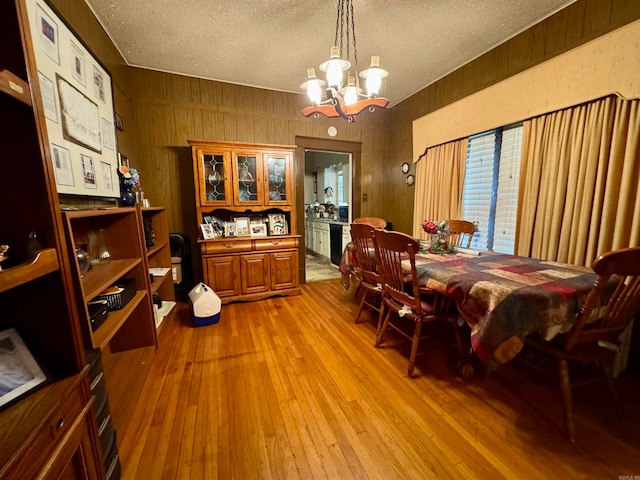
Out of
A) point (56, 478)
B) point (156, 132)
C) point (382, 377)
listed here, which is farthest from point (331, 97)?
point (156, 132)

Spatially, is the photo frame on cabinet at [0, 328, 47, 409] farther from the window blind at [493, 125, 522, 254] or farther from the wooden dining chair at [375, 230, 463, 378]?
the window blind at [493, 125, 522, 254]

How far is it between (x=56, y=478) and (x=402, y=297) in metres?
1.74

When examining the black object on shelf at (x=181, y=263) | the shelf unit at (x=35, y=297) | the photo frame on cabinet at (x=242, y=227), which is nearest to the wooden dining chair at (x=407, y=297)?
the shelf unit at (x=35, y=297)

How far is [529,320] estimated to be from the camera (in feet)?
4.05

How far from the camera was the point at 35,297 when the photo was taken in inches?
32.7

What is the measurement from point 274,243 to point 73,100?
2061 mm

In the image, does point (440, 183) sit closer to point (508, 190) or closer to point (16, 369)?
point (508, 190)

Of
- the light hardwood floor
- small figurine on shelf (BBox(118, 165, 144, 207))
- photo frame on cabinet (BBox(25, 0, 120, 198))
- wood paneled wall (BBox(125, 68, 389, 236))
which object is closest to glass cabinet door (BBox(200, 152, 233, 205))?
wood paneled wall (BBox(125, 68, 389, 236))

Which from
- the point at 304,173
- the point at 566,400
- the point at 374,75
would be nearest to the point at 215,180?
the point at 304,173

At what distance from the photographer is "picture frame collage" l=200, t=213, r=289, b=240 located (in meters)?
3.03

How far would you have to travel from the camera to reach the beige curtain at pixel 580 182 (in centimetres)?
173

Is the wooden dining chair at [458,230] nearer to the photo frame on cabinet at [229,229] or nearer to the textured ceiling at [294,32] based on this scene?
the textured ceiling at [294,32]

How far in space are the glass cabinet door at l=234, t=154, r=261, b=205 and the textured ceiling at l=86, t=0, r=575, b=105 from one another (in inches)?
40.0

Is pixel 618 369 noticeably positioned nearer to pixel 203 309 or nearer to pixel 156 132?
pixel 203 309
